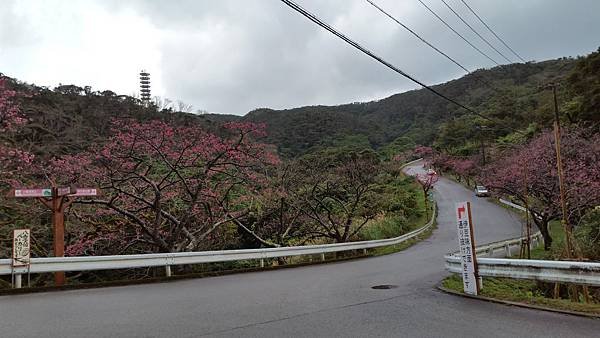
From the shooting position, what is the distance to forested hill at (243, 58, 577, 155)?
223 feet

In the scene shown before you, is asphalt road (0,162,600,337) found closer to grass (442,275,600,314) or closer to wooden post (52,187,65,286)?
grass (442,275,600,314)

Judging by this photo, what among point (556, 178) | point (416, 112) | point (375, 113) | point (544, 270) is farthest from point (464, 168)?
point (375, 113)

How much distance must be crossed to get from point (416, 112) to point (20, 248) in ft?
385

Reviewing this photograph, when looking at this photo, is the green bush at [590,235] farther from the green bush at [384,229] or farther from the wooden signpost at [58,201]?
the wooden signpost at [58,201]

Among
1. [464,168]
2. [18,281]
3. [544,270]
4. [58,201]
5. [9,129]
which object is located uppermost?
[464,168]

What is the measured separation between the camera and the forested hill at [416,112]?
68.0 m

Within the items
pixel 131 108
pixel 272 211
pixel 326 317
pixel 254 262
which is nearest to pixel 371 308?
pixel 326 317

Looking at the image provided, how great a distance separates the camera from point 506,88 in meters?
80.1

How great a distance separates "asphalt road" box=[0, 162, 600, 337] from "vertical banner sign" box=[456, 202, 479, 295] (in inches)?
22.3

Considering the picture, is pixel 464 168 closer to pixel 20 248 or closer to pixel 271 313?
pixel 271 313

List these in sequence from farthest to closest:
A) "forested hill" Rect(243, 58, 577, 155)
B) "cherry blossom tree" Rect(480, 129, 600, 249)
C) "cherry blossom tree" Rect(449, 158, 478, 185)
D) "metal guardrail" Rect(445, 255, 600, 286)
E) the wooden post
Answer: "forested hill" Rect(243, 58, 577, 155) → "cherry blossom tree" Rect(449, 158, 478, 185) → "cherry blossom tree" Rect(480, 129, 600, 249) → the wooden post → "metal guardrail" Rect(445, 255, 600, 286)

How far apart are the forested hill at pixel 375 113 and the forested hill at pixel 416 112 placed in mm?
185

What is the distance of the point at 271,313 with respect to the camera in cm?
677

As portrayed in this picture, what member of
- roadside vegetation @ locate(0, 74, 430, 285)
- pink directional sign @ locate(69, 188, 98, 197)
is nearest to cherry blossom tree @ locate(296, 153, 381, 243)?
roadside vegetation @ locate(0, 74, 430, 285)
